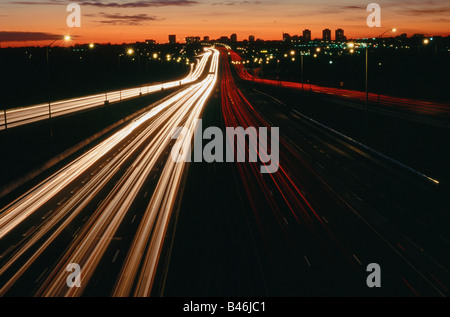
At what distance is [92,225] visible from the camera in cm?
2056

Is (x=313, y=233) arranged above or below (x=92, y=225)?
below

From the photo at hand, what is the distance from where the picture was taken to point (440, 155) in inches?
1315

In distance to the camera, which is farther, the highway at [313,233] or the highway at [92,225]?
the highway at [92,225]

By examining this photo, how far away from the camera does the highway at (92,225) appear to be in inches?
603

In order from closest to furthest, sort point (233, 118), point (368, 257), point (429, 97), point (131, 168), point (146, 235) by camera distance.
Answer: point (368, 257) → point (146, 235) → point (131, 168) → point (233, 118) → point (429, 97)

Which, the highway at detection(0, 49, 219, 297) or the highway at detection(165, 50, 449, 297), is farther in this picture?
the highway at detection(0, 49, 219, 297)

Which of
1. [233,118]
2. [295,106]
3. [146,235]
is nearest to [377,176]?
[146,235]

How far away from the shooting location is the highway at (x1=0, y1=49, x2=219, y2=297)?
50.2 feet

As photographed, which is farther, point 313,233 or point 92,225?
point 92,225

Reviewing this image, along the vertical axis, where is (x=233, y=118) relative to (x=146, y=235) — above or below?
above
